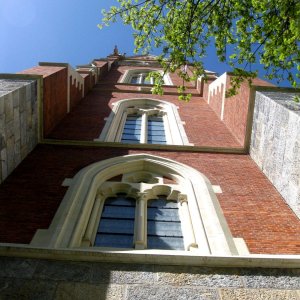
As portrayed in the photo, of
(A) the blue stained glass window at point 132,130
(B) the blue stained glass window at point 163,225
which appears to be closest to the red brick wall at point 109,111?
(A) the blue stained glass window at point 132,130

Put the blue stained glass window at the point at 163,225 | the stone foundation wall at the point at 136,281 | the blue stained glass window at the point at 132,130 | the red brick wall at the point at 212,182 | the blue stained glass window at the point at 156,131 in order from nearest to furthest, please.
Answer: the stone foundation wall at the point at 136,281
the red brick wall at the point at 212,182
the blue stained glass window at the point at 163,225
the blue stained glass window at the point at 132,130
the blue stained glass window at the point at 156,131

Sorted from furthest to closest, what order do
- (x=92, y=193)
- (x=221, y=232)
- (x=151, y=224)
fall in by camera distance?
(x=92, y=193)
(x=151, y=224)
(x=221, y=232)

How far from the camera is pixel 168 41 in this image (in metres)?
9.02

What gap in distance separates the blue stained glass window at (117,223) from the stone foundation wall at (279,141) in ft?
9.85

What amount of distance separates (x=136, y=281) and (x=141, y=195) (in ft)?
10.3

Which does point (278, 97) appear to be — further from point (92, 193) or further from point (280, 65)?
point (92, 193)

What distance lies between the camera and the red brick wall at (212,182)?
673 centimetres

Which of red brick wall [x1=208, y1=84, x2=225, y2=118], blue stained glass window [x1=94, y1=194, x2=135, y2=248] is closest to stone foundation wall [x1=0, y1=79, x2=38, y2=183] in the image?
blue stained glass window [x1=94, y1=194, x2=135, y2=248]

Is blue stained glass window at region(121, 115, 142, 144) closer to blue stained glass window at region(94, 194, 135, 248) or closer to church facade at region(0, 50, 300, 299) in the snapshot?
church facade at region(0, 50, 300, 299)

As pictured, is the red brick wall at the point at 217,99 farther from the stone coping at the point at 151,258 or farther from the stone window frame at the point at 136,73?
the stone coping at the point at 151,258

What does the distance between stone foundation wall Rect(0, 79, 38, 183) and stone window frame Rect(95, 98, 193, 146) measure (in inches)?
99.1

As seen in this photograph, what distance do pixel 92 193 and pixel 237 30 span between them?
446 centimetres

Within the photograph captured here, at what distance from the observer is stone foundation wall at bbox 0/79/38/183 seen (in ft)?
25.6

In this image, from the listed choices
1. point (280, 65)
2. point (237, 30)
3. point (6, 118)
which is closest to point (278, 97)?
point (280, 65)
